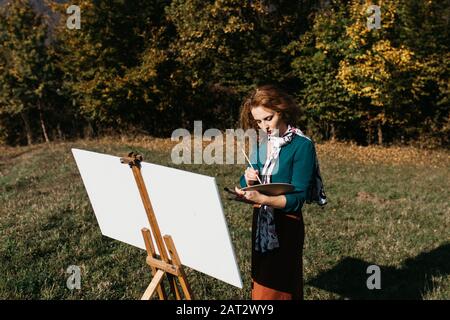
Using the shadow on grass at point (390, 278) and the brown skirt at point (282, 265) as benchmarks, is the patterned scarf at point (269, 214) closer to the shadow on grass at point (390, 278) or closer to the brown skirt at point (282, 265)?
the brown skirt at point (282, 265)

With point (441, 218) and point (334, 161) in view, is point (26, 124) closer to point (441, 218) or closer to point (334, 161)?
point (334, 161)

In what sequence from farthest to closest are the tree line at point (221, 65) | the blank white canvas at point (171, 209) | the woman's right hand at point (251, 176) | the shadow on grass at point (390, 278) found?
the tree line at point (221, 65) < the shadow on grass at point (390, 278) < the woman's right hand at point (251, 176) < the blank white canvas at point (171, 209)

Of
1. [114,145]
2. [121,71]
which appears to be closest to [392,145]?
[114,145]

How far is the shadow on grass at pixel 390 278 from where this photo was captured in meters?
6.20

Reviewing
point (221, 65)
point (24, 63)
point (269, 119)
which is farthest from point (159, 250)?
point (24, 63)

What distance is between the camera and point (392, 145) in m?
23.5

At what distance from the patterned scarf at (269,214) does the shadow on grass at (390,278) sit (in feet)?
9.24

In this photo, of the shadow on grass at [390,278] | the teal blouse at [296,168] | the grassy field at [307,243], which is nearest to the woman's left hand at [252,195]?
the teal blouse at [296,168]

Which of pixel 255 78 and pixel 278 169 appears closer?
pixel 278 169

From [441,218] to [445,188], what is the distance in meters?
3.62

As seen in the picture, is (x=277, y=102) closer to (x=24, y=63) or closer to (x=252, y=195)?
(x=252, y=195)

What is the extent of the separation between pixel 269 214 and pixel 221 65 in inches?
929

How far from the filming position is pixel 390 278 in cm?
672

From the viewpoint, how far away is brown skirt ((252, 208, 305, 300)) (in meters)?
3.83
